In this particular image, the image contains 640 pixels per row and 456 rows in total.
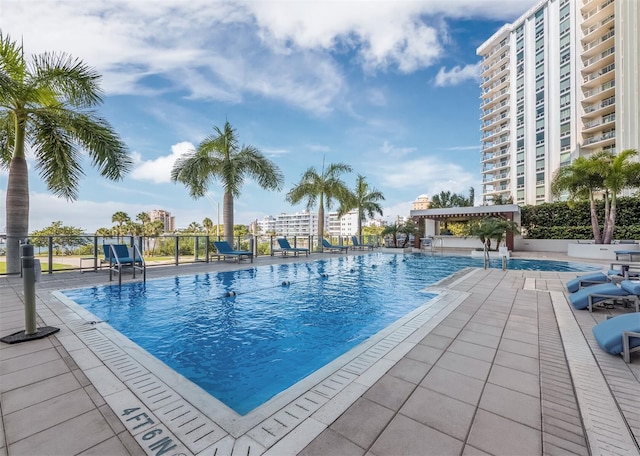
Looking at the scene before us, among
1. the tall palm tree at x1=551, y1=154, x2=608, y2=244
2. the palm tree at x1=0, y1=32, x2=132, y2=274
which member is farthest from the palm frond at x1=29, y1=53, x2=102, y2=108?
the tall palm tree at x1=551, y1=154, x2=608, y2=244

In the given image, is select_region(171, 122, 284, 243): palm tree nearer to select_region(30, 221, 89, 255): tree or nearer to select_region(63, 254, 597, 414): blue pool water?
select_region(30, 221, 89, 255): tree

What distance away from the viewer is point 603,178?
14750 mm

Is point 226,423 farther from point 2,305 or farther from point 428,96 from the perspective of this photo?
point 428,96

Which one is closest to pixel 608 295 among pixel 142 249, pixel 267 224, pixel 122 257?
pixel 122 257

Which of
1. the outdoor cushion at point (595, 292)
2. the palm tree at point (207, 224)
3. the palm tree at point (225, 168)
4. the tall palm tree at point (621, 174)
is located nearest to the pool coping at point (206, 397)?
the outdoor cushion at point (595, 292)

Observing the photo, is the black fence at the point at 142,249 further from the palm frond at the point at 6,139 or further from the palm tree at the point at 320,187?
the palm tree at the point at 320,187

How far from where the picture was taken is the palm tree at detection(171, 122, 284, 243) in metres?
12.7

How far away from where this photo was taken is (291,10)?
9531 millimetres

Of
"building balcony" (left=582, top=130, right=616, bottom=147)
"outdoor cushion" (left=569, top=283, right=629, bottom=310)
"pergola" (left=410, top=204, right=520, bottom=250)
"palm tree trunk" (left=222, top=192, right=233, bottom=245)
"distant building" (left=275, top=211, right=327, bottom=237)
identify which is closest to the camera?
"outdoor cushion" (left=569, top=283, right=629, bottom=310)

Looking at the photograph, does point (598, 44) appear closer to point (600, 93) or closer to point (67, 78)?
point (600, 93)

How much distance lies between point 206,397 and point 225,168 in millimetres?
11670

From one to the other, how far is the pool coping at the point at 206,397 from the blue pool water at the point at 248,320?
46 centimetres

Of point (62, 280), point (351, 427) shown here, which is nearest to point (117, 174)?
point (62, 280)

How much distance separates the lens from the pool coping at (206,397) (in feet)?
5.98
